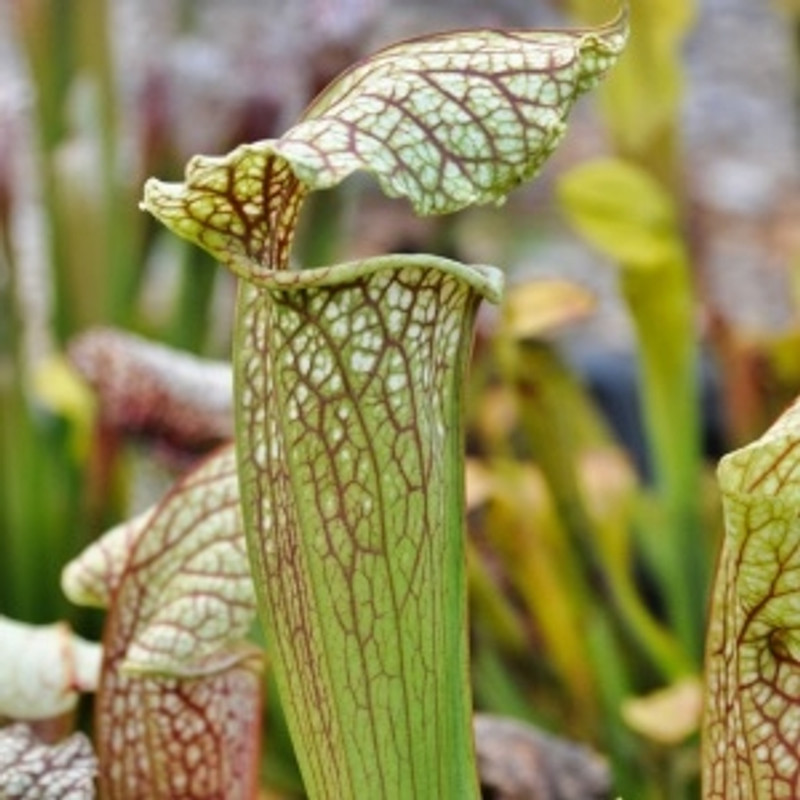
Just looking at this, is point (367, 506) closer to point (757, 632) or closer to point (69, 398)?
point (757, 632)

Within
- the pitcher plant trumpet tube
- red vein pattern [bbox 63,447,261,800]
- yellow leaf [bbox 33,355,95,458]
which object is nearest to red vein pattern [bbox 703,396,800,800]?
the pitcher plant trumpet tube

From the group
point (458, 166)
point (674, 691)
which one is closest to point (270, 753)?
point (674, 691)

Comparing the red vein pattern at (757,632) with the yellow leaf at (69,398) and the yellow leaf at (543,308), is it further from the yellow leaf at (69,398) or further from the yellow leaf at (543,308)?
the yellow leaf at (69,398)

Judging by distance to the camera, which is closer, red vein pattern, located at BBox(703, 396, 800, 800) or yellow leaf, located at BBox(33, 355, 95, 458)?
red vein pattern, located at BBox(703, 396, 800, 800)

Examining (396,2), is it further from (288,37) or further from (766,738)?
(766,738)

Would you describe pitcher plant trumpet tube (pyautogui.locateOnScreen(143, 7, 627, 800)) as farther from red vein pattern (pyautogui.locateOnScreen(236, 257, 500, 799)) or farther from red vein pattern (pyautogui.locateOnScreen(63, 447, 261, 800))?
red vein pattern (pyautogui.locateOnScreen(63, 447, 261, 800))
